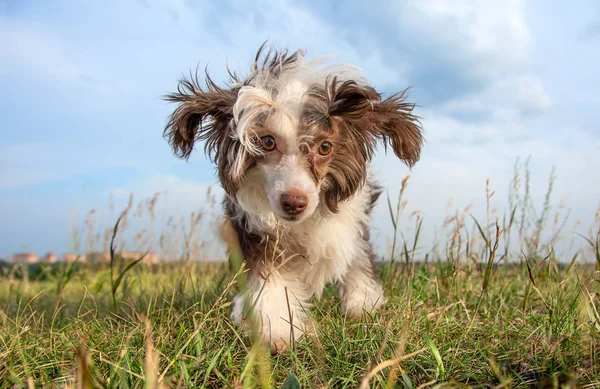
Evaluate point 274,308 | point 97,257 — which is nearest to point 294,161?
point 274,308

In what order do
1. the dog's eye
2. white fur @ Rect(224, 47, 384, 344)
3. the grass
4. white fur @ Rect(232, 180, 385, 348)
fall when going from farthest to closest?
white fur @ Rect(232, 180, 385, 348) < the dog's eye < white fur @ Rect(224, 47, 384, 344) < the grass

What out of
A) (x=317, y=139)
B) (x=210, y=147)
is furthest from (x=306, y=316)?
(x=210, y=147)

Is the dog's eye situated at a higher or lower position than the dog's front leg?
higher

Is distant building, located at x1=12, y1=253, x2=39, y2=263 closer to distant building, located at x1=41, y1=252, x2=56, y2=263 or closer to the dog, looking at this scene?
distant building, located at x1=41, y1=252, x2=56, y2=263

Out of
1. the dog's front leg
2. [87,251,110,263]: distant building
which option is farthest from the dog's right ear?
[87,251,110,263]: distant building

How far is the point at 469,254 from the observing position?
4562mm

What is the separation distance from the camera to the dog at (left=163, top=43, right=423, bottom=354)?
3312 millimetres

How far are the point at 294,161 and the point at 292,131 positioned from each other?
0.19 m

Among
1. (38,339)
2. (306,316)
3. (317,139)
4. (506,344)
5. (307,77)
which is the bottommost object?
(38,339)

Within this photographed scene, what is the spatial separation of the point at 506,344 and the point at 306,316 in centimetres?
125

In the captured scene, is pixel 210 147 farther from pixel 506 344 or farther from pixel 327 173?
pixel 506 344

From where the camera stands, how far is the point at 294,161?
10.7ft

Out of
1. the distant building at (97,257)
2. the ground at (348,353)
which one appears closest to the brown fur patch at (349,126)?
the ground at (348,353)

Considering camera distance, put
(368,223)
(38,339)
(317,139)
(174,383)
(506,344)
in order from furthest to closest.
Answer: (368,223) → (317,139) → (38,339) → (506,344) → (174,383)
